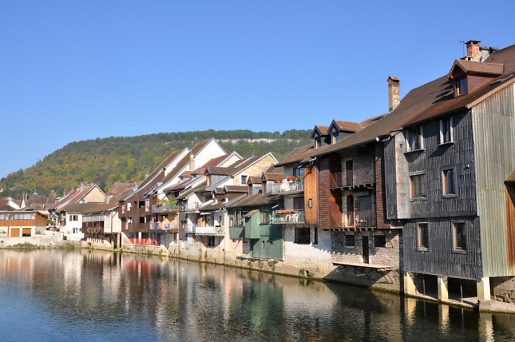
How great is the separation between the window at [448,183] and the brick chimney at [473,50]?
10.0 m

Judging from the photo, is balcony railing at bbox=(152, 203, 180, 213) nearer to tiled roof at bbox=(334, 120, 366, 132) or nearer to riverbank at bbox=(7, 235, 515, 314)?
riverbank at bbox=(7, 235, 515, 314)

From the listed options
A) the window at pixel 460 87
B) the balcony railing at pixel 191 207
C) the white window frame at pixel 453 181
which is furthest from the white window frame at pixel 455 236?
the balcony railing at pixel 191 207

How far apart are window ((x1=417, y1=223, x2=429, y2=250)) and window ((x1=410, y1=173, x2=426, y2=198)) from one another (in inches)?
72.8

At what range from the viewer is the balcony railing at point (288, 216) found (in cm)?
4367

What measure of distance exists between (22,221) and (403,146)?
87211mm

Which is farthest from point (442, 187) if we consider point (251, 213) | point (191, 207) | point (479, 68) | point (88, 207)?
point (88, 207)

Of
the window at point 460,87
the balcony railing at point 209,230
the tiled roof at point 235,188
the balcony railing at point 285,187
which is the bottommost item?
the balcony railing at point 209,230

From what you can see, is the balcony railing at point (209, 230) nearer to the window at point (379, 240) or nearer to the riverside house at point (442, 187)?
the riverside house at point (442, 187)

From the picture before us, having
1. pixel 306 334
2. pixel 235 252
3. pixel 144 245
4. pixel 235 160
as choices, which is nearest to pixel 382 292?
pixel 306 334

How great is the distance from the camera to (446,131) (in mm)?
29828

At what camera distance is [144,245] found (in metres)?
78.8

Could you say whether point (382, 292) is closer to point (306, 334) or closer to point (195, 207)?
point (306, 334)

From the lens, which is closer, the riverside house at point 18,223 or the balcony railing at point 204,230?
the balcony railing at point 204,230

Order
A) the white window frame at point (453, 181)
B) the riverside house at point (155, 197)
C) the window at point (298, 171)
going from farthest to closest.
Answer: the riverside house at point (155, 197)
the window at point (298, 171)
the white window frame at point (453, 181)
